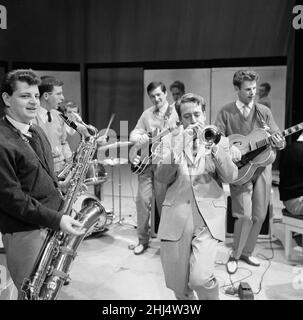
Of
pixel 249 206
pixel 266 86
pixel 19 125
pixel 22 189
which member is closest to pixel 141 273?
pixel 249 206

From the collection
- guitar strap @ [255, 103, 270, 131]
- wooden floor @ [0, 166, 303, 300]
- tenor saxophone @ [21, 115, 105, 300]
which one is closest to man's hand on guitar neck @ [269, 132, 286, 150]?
guitar strap @ [255, 103, 270, 131]

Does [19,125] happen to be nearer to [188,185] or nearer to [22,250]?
[22,250]

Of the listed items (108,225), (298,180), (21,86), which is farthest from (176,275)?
(108,225)

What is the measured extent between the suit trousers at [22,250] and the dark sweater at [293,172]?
2.69m

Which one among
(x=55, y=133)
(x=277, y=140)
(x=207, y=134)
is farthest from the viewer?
(x=55, y=133)

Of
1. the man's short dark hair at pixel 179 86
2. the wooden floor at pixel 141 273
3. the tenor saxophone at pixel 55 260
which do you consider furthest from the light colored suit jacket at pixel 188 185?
the man's short dark hair at pixel 179 86

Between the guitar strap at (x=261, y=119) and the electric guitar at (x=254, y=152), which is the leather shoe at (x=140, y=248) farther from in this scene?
the guitar strap at (x=261, y=119)

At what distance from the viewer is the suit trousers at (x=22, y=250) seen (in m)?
2.31

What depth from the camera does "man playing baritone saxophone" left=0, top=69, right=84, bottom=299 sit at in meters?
2.17

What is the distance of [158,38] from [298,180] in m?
3.79

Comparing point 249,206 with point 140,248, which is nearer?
point 249,206

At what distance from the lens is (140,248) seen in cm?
460

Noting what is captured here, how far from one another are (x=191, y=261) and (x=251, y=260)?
5.92ft

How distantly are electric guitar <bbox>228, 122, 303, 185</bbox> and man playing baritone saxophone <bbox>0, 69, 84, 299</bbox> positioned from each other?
84.6 inches
